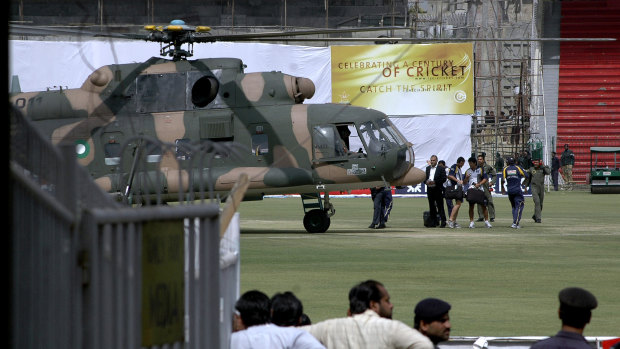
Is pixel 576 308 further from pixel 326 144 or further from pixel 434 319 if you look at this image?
pixel 326 144

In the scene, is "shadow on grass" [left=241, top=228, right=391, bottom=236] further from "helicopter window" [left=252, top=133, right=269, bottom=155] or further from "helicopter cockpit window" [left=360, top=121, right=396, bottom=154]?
"helicopter window" [left=252, top=133, right=269, bottom=155]

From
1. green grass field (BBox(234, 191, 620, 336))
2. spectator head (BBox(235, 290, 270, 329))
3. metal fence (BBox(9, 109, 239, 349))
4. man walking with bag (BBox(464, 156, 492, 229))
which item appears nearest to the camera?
metal fence (BBox(9, 109, 239, 349))

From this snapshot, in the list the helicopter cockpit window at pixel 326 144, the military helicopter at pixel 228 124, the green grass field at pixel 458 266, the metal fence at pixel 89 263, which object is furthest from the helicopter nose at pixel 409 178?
the metal fence at pixel 89 263

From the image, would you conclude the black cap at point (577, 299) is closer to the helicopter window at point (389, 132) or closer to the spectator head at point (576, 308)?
the spectator head at point (576, 308)

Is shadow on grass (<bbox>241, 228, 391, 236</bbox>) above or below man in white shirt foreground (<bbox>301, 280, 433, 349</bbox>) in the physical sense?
below

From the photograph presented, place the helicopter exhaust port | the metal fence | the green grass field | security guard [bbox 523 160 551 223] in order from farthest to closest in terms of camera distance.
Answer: security guard [bbox 523 160 551 223] → the helicopter exhaust port → the green grass field → the metal fence

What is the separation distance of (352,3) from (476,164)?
3601 cm

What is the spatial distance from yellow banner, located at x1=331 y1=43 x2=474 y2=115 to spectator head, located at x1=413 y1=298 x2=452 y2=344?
1851 inches

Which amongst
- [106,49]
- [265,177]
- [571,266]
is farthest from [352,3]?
[571,266]

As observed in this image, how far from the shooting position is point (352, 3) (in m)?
61.6

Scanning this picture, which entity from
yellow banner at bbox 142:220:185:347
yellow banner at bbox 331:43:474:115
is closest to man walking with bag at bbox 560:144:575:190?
yellow banner at bbox 331:43:474:115

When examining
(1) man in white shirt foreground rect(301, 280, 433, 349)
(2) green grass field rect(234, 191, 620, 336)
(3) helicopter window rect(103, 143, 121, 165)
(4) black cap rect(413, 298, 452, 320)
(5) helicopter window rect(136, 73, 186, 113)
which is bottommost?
(2) green grass field rect(234, 191, 620, 336)

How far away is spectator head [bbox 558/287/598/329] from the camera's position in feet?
19.8

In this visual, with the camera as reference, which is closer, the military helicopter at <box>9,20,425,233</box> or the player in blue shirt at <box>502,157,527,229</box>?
the military helicopter at <box>9,20,425,233</box>
